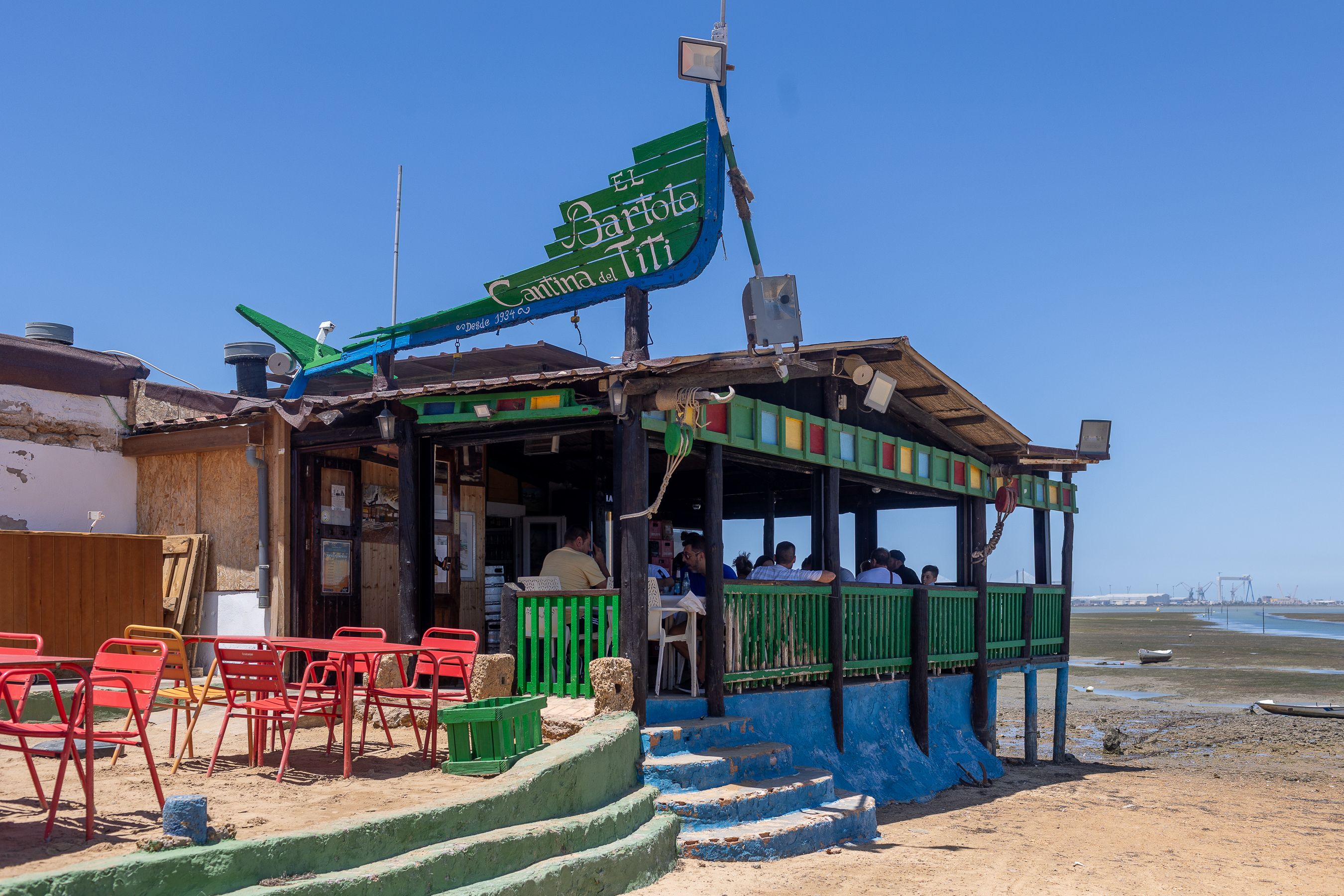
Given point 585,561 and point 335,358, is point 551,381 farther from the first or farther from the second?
point 335,358

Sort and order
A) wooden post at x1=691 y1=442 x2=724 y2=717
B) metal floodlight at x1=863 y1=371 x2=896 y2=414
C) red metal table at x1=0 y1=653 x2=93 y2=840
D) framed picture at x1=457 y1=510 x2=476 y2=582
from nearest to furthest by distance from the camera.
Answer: red metal table at x1=0 y1=653 x2=93 y2=840, wooden post at x1=691 y1=442 x2=724 y2=717, metal floodlight at x1=863 y1=371 x2=896 y2=414, framed picture at x1=457 y1=510 x2=476 y2=582

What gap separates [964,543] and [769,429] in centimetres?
524

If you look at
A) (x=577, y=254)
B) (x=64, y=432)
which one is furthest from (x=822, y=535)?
(x=64, y=432)

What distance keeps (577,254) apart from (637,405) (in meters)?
2.56

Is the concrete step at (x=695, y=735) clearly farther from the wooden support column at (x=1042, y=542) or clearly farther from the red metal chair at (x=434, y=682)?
the wooden support column at (x=1042, y=542)

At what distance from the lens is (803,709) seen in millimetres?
10945

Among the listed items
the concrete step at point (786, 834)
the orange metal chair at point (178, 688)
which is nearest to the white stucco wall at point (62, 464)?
the orange metal chair at point (178, 688)

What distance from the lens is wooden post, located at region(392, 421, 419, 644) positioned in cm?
1014

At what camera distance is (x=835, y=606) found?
11.5 m

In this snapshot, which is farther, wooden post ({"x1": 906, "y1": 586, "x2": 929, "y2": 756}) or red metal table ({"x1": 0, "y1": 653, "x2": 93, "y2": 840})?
wooden post ({"x1": 906, "y1": 586, "x2": 929, "y2": 756})

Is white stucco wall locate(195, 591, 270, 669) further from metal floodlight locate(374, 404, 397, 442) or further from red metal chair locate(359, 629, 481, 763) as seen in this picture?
red metal chair locate(359, 629, 481, 763)

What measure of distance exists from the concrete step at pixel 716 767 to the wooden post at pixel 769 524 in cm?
727

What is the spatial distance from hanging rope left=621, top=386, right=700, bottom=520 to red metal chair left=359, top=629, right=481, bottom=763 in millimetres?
1545

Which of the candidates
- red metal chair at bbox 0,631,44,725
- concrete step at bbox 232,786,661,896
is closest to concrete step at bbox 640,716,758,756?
concrete step at bbox 232,786,661,896
